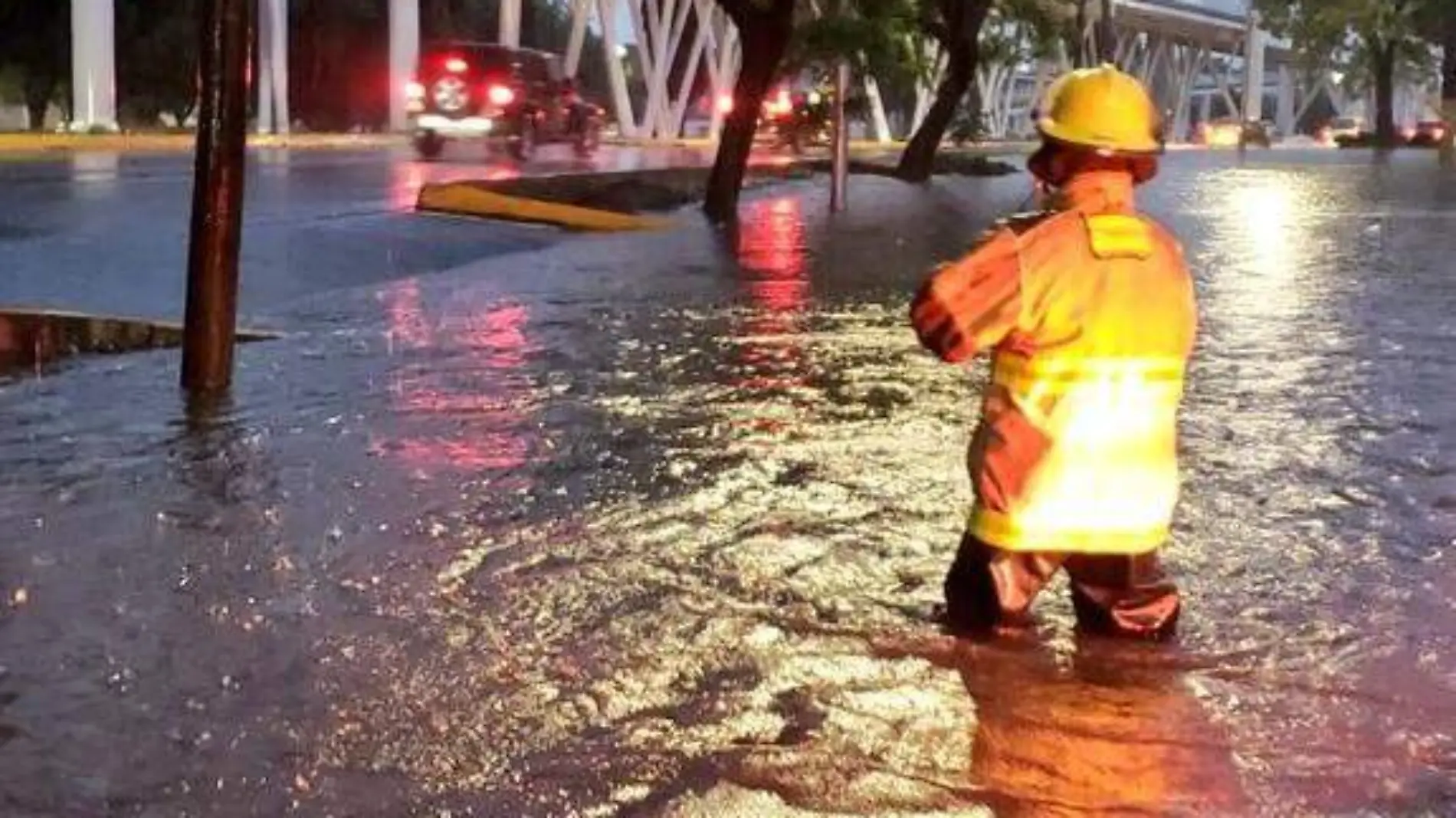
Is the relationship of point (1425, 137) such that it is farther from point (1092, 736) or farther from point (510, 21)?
point (1092, 736)

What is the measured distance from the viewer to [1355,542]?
612 cm

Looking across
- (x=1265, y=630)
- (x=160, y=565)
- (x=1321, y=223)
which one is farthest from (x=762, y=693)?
(x=1321, y=223)

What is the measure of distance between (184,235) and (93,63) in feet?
78.3

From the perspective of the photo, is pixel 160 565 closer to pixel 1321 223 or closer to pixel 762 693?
pixel 762 693

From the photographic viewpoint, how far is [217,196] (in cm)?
847

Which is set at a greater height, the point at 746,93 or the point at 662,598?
the point at 746,93

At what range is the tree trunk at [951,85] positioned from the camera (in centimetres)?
3038

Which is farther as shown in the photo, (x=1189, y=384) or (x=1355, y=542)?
(x=1189, y=384)

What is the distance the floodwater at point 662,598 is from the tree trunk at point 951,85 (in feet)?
66.9

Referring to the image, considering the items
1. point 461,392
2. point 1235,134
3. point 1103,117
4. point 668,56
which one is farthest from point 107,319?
point 1235,134

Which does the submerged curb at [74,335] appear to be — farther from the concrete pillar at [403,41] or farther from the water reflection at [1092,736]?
the concrete pillar at [403,41]

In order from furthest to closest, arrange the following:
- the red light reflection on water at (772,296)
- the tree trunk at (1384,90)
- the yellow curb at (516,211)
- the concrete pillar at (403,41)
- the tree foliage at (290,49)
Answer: the tree trunk at (1384,90), the concrete pillar at (403,41), the tree foliage at (290,49), the yellow curb at (516,211), the red light reflection on water at (772,296)

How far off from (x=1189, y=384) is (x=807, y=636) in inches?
183

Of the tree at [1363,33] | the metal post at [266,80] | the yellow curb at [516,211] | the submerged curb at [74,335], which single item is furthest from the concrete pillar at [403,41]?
the submerged curb at [74,335]
